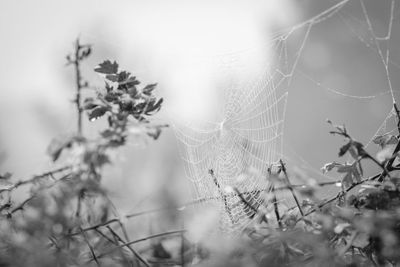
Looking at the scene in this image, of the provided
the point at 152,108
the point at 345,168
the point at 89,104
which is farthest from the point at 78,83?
the point at 345,168

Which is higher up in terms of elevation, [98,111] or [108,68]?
[108,68]

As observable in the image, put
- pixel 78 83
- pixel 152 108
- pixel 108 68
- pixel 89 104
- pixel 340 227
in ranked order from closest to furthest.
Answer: pixel 340 227
pixel 78 83
pixel 89 104
pixel 152 108
pixel 108 68

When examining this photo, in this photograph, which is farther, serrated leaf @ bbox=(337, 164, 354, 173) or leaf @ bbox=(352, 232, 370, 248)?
serrated leaf @ bbox=(337, 164, 354, 173)

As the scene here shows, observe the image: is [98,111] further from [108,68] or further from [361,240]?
[361,240]

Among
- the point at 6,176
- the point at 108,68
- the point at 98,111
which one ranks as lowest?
the point at 6,176

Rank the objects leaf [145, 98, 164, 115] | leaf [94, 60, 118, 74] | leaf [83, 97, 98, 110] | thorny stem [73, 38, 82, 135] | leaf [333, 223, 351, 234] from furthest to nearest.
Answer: leaf [94, 60, 118, 74], leaf [145, 98, 164, 115], leaf [83, 97, 98, 110], thorny stem [73, 38, 82, 135], leaf [333, 223, 351, 234]

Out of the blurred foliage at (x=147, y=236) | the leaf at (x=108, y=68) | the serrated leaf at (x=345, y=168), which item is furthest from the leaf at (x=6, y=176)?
the serrated leaf at (x=345, y=168)

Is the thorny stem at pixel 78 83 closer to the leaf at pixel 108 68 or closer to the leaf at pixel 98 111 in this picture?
the leaf at pixel 98 111

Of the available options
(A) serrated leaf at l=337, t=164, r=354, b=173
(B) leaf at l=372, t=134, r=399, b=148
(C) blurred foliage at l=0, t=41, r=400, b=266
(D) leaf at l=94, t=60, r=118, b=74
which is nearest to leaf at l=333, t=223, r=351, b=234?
(C) blurred foliage at l=0, t=41, r=400, b=266

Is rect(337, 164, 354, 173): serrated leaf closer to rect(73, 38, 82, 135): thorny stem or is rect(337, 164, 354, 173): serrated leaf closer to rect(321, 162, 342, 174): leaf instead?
rect(321, 162, 342, 174): leaf

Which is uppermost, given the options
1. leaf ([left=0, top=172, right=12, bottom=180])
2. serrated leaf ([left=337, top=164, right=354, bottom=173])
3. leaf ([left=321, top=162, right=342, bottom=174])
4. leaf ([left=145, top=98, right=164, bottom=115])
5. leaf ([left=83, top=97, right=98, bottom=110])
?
leaf ([left=83, top=97, right=98, bottom=110])

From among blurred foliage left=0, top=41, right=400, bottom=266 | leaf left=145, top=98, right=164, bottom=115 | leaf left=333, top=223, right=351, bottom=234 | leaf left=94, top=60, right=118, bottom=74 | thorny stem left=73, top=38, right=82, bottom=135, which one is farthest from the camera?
leaf left=94, top=60, right=118, bottom=74

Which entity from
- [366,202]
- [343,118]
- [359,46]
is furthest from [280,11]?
[366,202]
